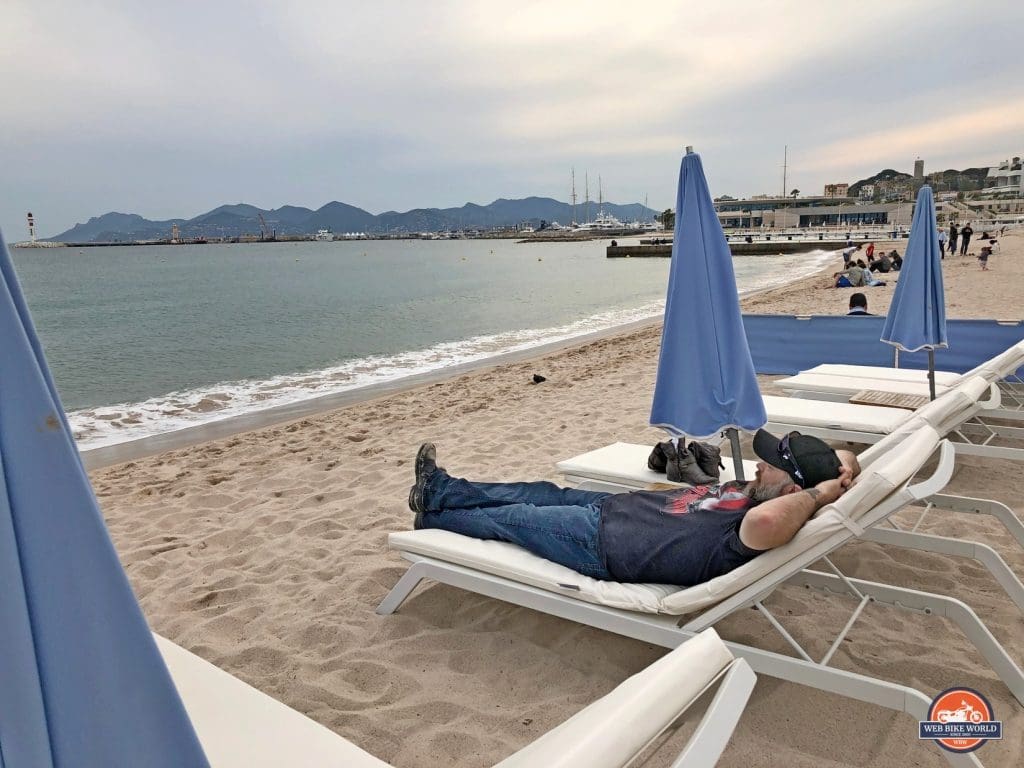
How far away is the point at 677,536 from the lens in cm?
272

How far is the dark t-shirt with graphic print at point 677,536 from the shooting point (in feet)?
8.61

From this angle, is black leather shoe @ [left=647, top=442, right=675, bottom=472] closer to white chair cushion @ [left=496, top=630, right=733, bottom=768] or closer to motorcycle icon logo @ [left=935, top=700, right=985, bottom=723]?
motorcycle icon logo @ [left=935, top=700, right=985, bottom=723]

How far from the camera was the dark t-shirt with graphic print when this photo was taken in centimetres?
262

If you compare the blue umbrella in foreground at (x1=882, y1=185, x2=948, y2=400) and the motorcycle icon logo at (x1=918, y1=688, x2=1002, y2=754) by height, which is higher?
the blue umbrella in foreground at (x1=882, y1=185, x2=948, y2=400)

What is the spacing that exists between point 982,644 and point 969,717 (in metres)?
0.31

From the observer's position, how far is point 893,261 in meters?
25.9

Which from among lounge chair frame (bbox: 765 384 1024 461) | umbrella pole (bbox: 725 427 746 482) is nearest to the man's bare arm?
umbrella pole (bbox: 725 427 746 482)

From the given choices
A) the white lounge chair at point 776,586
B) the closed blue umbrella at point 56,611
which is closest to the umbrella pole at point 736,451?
the white lounge chair at point 776,586

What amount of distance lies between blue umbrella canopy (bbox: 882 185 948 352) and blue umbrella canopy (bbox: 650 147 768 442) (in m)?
2.39

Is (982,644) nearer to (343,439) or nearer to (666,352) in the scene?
(666,352)

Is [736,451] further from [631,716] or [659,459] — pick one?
[631,716]

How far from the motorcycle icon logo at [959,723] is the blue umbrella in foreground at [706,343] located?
1.69 m

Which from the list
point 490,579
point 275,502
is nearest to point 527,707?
point 490,579

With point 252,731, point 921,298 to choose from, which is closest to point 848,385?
point 921,298
